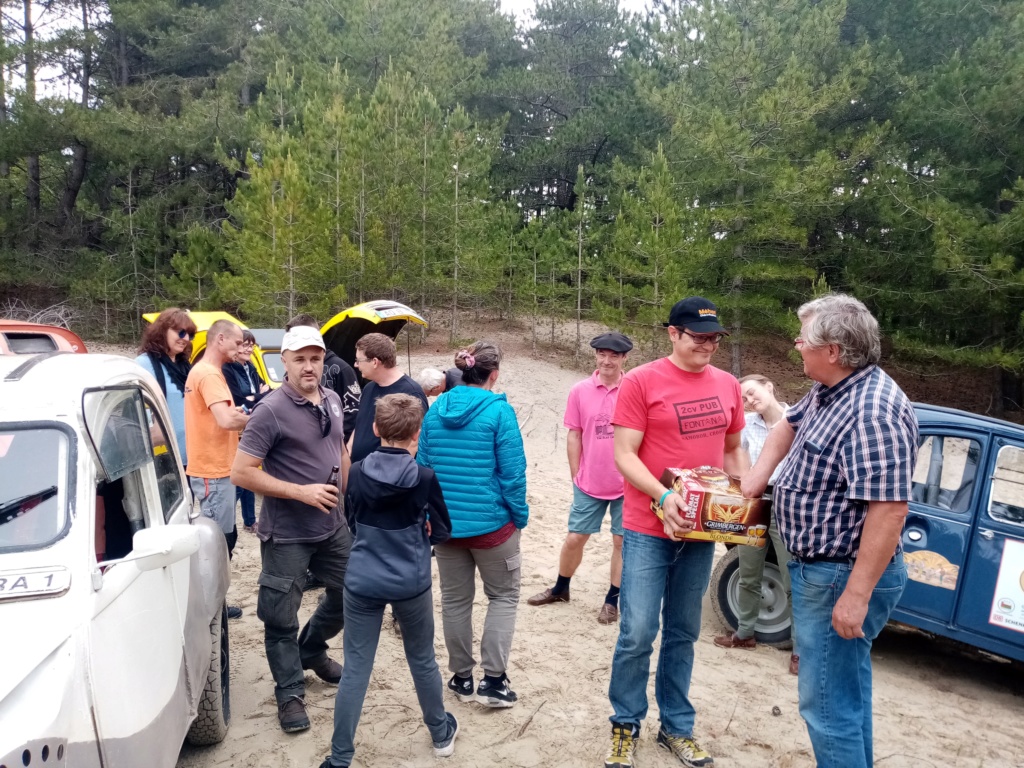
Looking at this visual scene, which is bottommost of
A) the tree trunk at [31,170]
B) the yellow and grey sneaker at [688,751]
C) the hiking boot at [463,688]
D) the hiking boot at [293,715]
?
the hiking boot at [463,688]

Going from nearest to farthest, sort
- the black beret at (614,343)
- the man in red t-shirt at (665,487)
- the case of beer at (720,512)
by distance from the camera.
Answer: the case of beer at (720,512) → the man in red t-shirt at (665,487) → the black beret at (614,343)

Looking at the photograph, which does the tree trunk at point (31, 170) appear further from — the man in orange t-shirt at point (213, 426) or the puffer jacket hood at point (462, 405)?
the puffer jacket hood at point (462, 405)

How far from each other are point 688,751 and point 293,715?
1911 mm

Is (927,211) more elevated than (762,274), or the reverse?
(927,211)

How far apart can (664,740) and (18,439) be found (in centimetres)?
307

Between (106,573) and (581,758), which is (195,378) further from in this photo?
(581,758)

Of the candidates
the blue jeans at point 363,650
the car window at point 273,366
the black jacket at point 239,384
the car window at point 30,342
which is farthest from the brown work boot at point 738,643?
the car window at point 273,366

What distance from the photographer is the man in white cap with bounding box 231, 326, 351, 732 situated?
360 cm

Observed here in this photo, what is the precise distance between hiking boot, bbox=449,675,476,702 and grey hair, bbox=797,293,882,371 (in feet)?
8.66

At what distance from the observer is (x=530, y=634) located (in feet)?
17.0

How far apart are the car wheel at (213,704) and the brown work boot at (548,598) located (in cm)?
253

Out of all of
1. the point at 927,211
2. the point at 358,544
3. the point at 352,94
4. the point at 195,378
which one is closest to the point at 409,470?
the point at 358,544

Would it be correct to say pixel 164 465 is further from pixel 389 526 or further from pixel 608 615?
pixel 608 615

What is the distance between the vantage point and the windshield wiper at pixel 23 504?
230 cm
